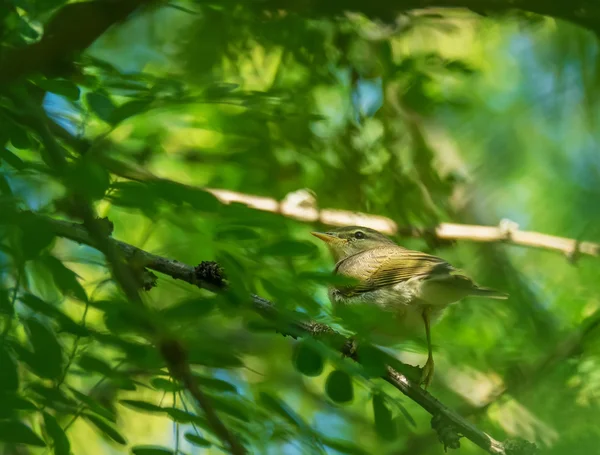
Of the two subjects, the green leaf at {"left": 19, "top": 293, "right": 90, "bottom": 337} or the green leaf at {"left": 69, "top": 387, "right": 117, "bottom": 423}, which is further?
the green leaf at {"left": 69, "top": 387, "right": 117, "bottom": 423}

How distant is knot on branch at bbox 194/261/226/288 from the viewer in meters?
2.76

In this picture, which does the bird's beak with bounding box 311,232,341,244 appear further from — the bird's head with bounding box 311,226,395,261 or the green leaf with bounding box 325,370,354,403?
the green leaf with bounding box 325,370,354,403

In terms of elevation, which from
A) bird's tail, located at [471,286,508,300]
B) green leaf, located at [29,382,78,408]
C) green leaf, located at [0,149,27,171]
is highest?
green leaf, located at [0,149,27,171]

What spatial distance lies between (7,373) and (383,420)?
3.90 feet

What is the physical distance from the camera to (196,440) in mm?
2684

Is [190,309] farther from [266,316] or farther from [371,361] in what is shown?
[371,361]

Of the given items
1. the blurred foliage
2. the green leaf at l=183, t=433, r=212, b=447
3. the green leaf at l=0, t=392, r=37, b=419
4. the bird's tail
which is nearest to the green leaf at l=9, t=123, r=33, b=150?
the blurred foliage

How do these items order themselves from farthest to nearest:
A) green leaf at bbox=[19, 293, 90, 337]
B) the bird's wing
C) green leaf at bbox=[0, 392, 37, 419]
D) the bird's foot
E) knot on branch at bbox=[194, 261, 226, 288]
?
the bird's wing
the bird's foot
knot on branch at bbox=[194, 261, 226, 288]
green leaf at bbox=[19, 293, 90, 337]
green leaf at bbox=[0, 392, 37, 419]

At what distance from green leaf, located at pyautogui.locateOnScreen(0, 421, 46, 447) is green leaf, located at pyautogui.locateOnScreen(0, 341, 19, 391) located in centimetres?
10

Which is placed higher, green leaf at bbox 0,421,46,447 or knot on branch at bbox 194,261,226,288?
knot on branch at bbox 194,261,226,288

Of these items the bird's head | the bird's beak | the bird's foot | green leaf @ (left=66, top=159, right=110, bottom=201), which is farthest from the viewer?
the bird's head

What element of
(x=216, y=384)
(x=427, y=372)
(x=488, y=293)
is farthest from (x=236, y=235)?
(x=488, y=293)

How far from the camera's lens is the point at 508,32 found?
6.04 m

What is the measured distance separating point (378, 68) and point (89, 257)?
2.55 meters
